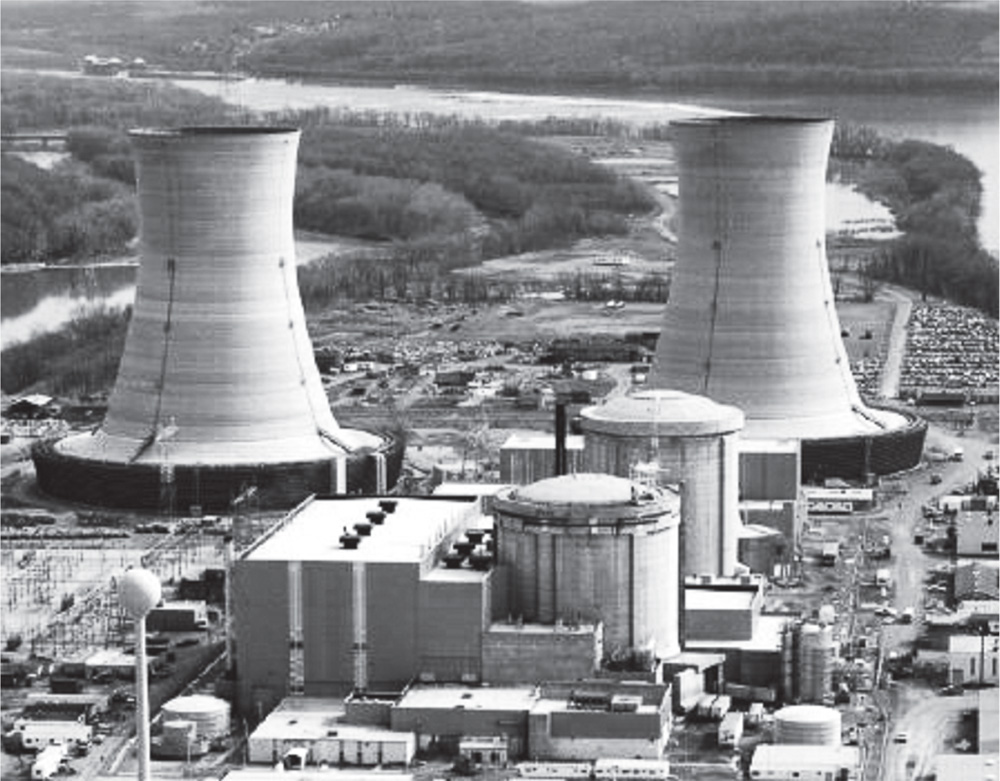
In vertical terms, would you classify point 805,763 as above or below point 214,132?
below

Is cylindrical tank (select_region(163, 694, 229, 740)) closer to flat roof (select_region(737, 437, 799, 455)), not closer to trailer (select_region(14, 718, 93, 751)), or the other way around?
trailer (select_region(14, 718, 93, 751))

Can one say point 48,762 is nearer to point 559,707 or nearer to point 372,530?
point 559,707

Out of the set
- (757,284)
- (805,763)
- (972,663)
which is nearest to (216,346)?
(757,284)

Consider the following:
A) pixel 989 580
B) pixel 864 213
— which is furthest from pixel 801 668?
pixel 864 213

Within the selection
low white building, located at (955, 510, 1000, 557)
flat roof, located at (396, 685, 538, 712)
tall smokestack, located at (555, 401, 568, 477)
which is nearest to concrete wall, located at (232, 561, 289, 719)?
flat roof, located at (396, 685, 538, 712)

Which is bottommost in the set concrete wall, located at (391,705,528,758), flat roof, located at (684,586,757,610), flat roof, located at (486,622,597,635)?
concrete wall, located at (391,705,528,758)
